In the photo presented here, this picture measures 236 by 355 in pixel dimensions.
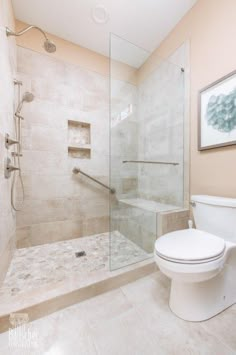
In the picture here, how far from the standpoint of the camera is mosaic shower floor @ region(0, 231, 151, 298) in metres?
1.20

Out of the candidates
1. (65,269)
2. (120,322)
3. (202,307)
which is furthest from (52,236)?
(202,307)

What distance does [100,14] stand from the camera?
163 centimetres

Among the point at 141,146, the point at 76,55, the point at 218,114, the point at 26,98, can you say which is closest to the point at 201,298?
the point at 218,114

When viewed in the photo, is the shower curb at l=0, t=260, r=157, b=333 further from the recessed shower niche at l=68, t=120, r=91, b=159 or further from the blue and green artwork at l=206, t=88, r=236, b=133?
the recessed shower niche at l=68, t=120, r=91, b=159

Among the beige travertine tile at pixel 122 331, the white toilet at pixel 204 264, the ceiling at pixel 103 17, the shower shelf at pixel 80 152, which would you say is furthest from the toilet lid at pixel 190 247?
the ceiling at pixel 103 17

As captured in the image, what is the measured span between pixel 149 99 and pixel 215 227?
1.70 m

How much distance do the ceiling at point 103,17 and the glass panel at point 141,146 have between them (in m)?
0.19

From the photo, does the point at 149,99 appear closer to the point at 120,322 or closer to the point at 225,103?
the point at 225,103

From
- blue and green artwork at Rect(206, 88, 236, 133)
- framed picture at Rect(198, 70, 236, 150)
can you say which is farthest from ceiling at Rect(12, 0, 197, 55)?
blue and green artwork at Rect(206, 88, 236, 133)

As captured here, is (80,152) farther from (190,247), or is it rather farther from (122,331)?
(122,331)

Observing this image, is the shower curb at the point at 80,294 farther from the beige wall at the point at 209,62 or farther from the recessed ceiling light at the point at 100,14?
the recessed ceiling light at the point at 100,14

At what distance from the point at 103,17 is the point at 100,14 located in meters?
0.04

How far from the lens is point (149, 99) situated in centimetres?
210

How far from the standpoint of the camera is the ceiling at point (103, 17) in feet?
5.05
